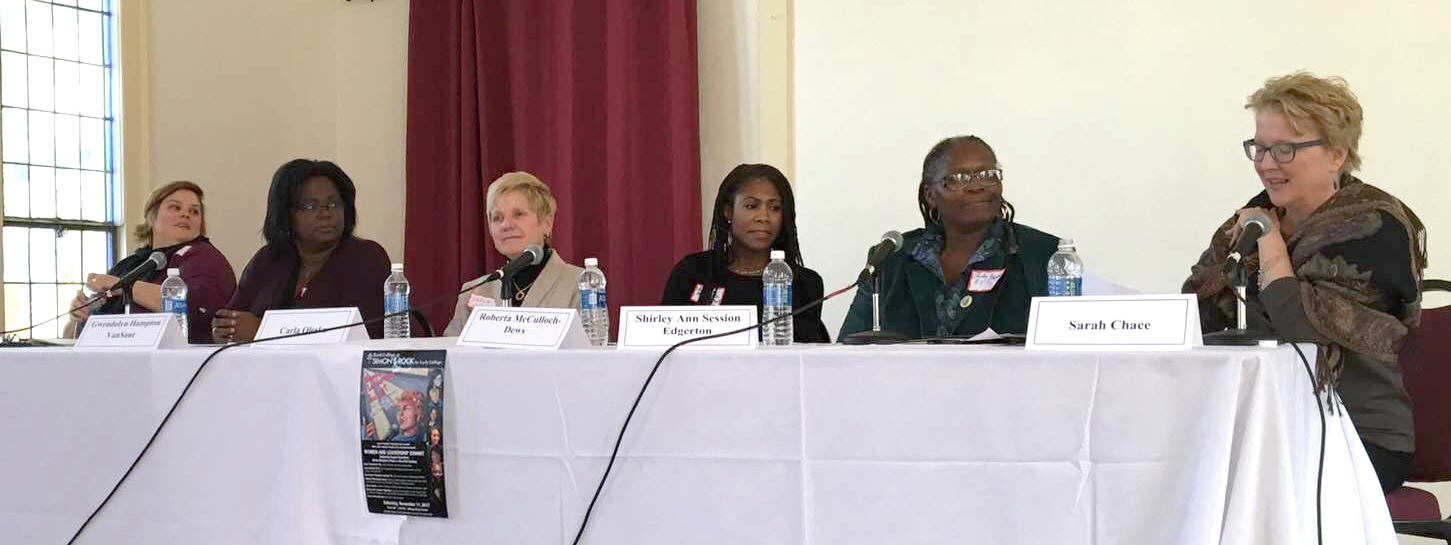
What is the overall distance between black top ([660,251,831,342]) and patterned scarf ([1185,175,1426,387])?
3.25 feet

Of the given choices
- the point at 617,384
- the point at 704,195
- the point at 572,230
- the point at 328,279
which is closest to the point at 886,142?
the point at 704,195

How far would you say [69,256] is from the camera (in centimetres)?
464

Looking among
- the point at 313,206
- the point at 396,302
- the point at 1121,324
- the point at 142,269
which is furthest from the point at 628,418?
the point at 313,206

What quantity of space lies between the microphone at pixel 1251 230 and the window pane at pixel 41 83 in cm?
434

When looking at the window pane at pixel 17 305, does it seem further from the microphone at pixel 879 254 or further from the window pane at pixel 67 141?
the microphone at pixel 879 254

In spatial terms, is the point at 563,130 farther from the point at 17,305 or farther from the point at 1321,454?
the point at 1321,454

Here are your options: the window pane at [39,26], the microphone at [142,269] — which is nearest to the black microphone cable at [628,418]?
the microphone at [142,269]

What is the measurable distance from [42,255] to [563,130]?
6.83ft

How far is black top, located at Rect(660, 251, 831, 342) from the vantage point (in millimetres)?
2840

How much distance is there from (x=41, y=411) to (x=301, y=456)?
60 cm

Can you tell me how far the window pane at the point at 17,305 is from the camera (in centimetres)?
445

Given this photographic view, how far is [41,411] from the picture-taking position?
2.08 meters

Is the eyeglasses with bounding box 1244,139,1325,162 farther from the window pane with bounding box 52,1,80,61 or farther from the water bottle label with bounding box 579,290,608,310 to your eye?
the window pane with bounding box 52,1,80,61

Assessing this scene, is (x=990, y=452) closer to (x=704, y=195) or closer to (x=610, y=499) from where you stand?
(x=610, y=499)
